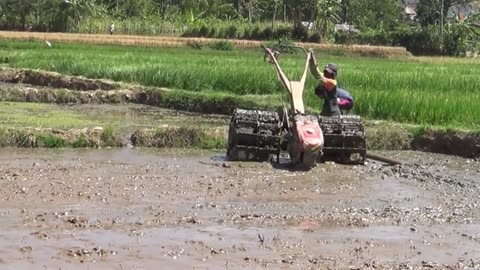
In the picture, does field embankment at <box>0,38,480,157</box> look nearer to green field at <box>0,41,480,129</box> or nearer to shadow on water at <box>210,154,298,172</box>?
green field at <box>0,41,480,129</box>

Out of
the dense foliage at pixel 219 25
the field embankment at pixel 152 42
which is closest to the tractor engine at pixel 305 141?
the field embankment at pixel 152 42

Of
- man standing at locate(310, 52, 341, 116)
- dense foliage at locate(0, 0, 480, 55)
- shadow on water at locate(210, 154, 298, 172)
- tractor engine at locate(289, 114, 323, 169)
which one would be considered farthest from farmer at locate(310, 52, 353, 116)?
dense foliage at locate(0, 0, 480, 55)

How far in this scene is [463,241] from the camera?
5.79 metres

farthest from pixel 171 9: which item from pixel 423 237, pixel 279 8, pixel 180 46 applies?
pixel 423 237

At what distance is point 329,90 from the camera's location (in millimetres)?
9367

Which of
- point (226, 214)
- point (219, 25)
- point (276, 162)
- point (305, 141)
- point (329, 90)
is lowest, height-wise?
point (219, 25)

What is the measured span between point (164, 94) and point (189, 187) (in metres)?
7.54

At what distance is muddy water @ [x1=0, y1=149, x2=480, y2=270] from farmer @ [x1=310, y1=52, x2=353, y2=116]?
Answer: 2.54 ft

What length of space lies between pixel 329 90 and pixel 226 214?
11.2 ft

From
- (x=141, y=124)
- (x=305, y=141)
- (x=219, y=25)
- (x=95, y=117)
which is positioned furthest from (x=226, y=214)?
(x=219, y=25)

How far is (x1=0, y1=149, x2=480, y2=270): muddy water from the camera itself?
16.6ft

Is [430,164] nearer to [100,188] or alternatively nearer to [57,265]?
[100,188]

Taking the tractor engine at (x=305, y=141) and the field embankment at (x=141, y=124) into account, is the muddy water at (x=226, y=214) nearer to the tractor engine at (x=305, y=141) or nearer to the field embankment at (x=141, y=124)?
the tractor engine at (x=305, y=141)

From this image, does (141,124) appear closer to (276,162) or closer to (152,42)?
(276,162)
